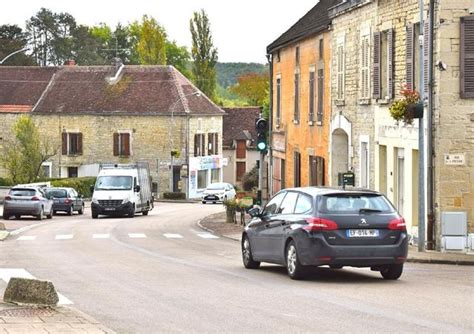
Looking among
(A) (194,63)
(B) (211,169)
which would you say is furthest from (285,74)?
(A) (194,63)

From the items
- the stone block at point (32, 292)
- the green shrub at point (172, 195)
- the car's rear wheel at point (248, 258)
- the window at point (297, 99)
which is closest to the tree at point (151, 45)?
the green shrub at point (172, 195)

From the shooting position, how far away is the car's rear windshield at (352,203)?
1931 cm

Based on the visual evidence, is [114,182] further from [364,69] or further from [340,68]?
[364,69]

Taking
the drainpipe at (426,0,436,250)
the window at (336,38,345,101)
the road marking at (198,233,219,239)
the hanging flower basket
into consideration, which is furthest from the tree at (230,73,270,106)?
the hanging flower basket

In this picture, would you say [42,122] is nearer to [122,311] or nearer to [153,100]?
[153,100]

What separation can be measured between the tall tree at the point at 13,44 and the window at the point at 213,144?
93.7 feet

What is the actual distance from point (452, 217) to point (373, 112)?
767 centimetres

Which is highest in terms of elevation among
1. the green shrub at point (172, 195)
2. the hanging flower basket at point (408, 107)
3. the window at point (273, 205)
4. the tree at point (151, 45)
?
the tree at point (151, 45)

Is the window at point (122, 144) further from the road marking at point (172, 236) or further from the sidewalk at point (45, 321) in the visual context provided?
the sidewalk at point (45, 321)

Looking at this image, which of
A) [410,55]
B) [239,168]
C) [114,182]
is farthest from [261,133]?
[239,168]

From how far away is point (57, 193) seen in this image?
6362cm

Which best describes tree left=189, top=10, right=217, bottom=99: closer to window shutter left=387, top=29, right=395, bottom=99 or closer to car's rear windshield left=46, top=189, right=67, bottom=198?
car's rear windshield left=46, top=189, right=67, bottom=198

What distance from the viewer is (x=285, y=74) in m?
49.4

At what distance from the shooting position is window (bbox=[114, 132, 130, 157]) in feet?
303
